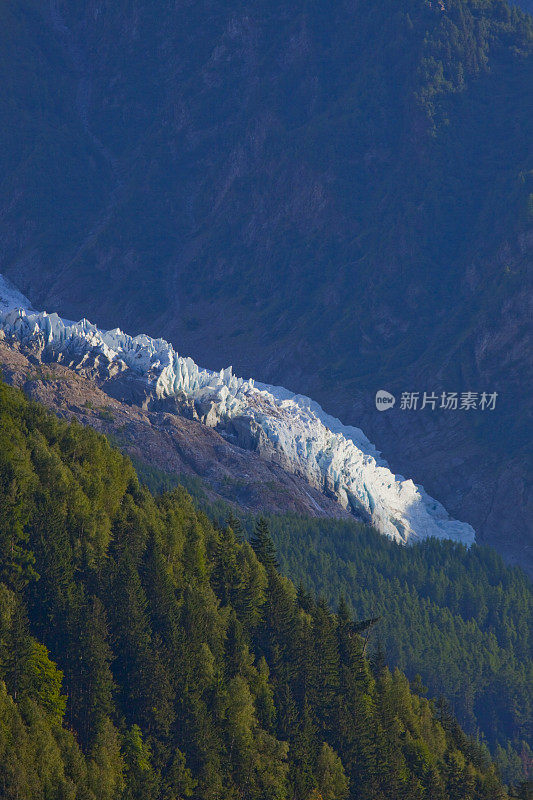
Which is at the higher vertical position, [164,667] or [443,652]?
[443,652]

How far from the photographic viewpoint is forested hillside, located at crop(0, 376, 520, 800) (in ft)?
347

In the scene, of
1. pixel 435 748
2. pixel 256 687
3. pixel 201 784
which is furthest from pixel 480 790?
pixel 201 784

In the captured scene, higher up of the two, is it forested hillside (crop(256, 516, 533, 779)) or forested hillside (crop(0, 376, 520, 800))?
forested hillside (crop(256, 516, 533, 779))

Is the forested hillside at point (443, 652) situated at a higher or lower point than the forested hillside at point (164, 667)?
higher

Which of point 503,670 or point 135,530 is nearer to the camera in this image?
point 135,530

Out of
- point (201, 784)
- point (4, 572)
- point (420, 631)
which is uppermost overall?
point (420, 631)

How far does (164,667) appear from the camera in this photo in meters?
117

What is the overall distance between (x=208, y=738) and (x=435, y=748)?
28.9 metres

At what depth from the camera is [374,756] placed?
416 feet

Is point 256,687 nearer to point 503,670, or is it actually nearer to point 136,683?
point 136,683

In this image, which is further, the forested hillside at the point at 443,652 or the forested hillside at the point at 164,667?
the forested hillside at the point at 443,652

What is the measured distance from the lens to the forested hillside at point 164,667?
106 m

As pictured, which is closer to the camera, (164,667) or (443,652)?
(164,667)

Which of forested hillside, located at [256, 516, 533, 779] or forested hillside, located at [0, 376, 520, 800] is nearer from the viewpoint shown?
forested hillside, located at [0, 376, 520, 800]
